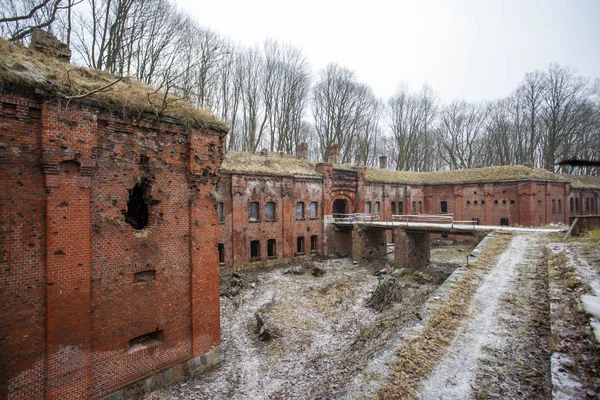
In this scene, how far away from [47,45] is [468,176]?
103 ft

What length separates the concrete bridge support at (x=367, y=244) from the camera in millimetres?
22938

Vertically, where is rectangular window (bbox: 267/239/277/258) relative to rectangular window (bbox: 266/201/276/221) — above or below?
below

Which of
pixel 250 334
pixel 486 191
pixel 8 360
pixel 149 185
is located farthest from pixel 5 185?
pixel 486 191

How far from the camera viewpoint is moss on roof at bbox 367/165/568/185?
27.0 metres

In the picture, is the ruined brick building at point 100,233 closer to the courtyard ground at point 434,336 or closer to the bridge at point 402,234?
the courtyard ground at point 434,336

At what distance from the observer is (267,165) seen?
21938 mm

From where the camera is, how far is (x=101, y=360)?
7.00 meters

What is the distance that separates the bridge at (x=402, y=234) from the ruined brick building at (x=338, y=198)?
1656mm

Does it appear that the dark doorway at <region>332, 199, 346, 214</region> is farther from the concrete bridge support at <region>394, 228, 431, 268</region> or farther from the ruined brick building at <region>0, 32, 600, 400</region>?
the ruined brick building at <region>0, 32, 600, 400</region>

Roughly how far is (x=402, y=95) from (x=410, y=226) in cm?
2862

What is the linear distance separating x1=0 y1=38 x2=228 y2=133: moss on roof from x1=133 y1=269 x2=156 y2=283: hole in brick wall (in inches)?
156

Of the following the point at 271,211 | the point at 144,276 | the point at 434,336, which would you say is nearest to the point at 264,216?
the point at 271,211

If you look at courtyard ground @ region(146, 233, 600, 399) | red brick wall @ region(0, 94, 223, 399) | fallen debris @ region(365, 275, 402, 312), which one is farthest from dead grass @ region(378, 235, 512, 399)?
red brick wall @ region(0, 94, 223, 399)

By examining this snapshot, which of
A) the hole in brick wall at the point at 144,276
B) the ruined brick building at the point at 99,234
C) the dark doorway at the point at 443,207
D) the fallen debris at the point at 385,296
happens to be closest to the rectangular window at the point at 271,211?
the fallen debris at the point at 385,296
